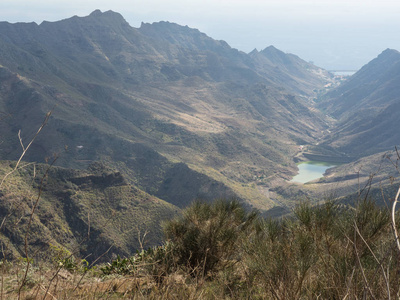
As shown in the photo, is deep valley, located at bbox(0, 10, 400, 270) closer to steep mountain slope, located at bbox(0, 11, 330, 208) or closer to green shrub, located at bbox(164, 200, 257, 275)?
steep mountain slope, located at bbox(0, 11, 330, 208)

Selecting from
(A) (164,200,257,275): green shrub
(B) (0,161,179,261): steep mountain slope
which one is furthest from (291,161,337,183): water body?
(A) (164,200,257,275): green shrub

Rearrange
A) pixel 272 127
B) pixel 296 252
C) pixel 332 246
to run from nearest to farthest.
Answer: pixel 296 252 < pixel 332 246 < pixel 272 127

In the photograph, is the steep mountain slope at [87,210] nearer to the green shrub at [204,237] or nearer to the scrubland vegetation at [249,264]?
the green shrub at [204,237]

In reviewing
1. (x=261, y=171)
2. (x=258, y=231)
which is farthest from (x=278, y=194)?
(x=258, y=231)

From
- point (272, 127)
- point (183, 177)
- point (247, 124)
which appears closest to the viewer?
point (183, 177)

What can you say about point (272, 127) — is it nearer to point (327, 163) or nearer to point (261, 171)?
point (327, 163)

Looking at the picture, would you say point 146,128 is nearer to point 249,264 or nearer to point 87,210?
point 87,210

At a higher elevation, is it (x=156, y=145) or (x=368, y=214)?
(x=368, y=214)
